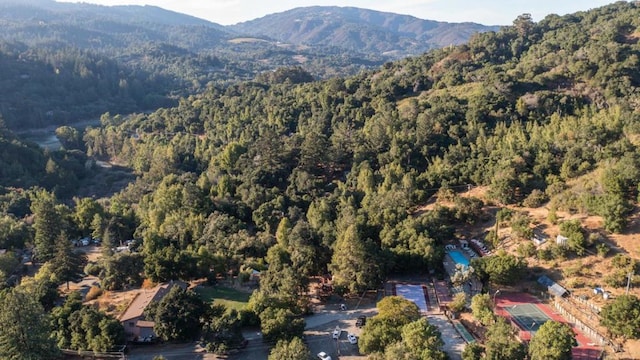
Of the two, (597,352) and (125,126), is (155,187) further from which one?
(597,352)

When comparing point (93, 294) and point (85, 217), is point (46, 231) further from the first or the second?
point (93, 294)

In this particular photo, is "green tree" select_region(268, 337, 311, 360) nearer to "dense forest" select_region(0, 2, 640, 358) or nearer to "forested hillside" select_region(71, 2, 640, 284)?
"dense forest" select_region(0, 2, 640, 358)

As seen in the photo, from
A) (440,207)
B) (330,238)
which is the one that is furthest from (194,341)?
(440,207)

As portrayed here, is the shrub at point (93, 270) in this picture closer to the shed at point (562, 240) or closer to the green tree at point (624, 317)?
the shed at point (562, 240)

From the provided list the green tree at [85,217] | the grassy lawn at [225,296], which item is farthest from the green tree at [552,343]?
the green tree at [85,217]

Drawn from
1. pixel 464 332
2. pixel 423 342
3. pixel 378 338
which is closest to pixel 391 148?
pixel 464 332

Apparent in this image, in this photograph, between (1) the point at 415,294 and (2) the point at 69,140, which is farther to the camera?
(2) the point at 69,140
